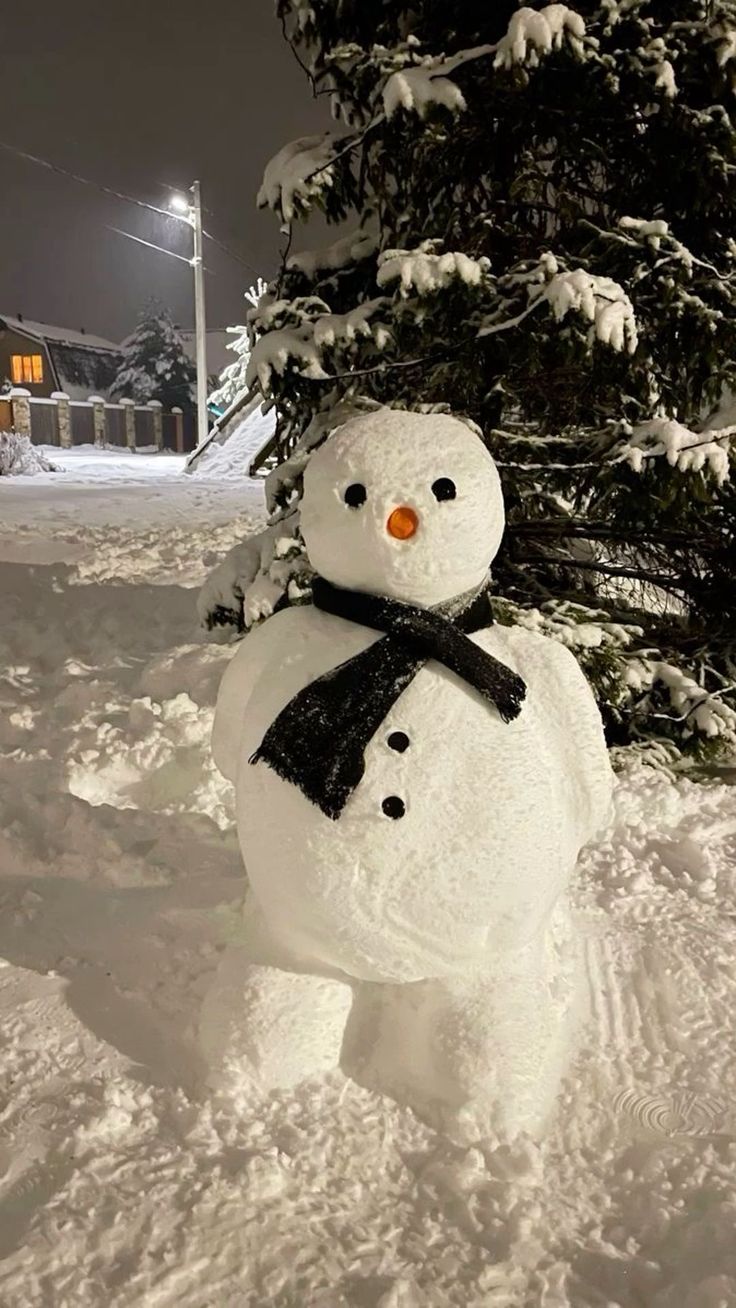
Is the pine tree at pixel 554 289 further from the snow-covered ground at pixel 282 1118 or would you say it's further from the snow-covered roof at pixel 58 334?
the snow-covered roof at pixel 58 334

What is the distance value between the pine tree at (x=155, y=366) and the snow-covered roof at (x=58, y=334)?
130 cm

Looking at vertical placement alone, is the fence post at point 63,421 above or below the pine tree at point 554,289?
below

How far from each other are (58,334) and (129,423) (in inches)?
287

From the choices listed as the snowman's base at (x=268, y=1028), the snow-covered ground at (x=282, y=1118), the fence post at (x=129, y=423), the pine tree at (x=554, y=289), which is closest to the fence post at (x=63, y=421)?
the fence post at (x=129, y=423)

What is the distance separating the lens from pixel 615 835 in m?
3.63

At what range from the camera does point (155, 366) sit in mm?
37438

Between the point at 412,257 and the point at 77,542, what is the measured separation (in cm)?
621

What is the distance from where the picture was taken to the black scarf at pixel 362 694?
206cm

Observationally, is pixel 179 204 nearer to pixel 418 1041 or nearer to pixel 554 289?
pixel 554 289

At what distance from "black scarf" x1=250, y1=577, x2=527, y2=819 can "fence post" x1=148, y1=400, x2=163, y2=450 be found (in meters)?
34.0

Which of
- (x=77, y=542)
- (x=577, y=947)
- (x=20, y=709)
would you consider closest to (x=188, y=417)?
(x=77, y=542)

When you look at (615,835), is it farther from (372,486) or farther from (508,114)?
(508,114)

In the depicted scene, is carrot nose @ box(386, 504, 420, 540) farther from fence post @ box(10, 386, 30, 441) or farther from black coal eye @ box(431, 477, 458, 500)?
fence post @ box(10, 386, 30, 441)

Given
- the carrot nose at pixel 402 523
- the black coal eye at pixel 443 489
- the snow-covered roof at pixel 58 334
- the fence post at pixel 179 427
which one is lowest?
the fence post at pixel 179 427
